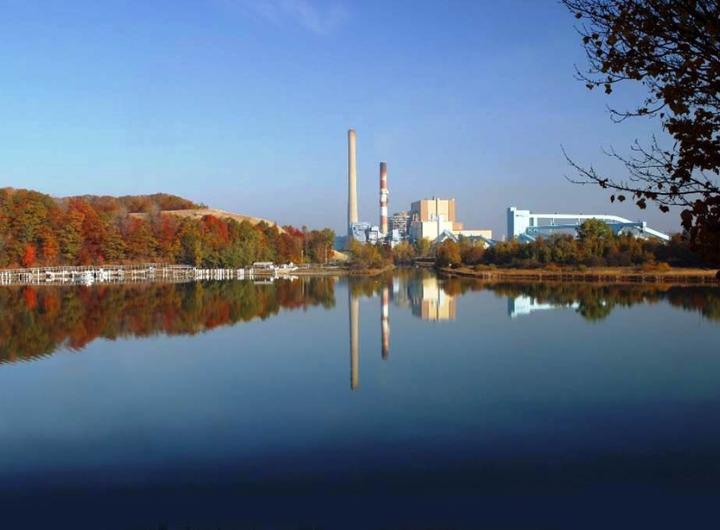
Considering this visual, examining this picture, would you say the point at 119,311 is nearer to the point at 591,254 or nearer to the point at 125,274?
the point at 125,274

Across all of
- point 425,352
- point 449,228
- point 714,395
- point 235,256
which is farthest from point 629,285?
point 449,228

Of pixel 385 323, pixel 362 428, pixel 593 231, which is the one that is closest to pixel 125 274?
pixel 385 323

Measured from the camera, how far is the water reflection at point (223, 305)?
34.3 ft

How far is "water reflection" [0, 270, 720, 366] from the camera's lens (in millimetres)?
10445

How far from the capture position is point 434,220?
5831cm

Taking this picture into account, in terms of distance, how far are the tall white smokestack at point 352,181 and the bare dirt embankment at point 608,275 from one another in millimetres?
20563

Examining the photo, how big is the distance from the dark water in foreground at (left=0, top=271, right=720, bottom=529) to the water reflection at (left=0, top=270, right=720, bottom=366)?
186mm

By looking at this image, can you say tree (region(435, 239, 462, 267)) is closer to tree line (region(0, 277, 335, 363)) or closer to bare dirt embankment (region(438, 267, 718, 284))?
bare dirt embankment (region(438, 267, 718, 284))

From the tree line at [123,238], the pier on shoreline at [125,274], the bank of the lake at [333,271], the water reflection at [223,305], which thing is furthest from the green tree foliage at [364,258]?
the water reflection at [223,305]

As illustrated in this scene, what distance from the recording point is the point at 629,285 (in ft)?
69.9

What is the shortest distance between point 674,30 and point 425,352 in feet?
22.4

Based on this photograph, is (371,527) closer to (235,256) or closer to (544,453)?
(544,453)

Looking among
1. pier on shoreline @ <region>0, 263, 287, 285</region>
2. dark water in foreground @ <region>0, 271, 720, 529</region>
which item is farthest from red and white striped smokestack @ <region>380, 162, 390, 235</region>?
dark water in foreground @ <region>0, 271, 720, 529</region>

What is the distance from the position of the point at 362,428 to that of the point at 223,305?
11.1 metres
